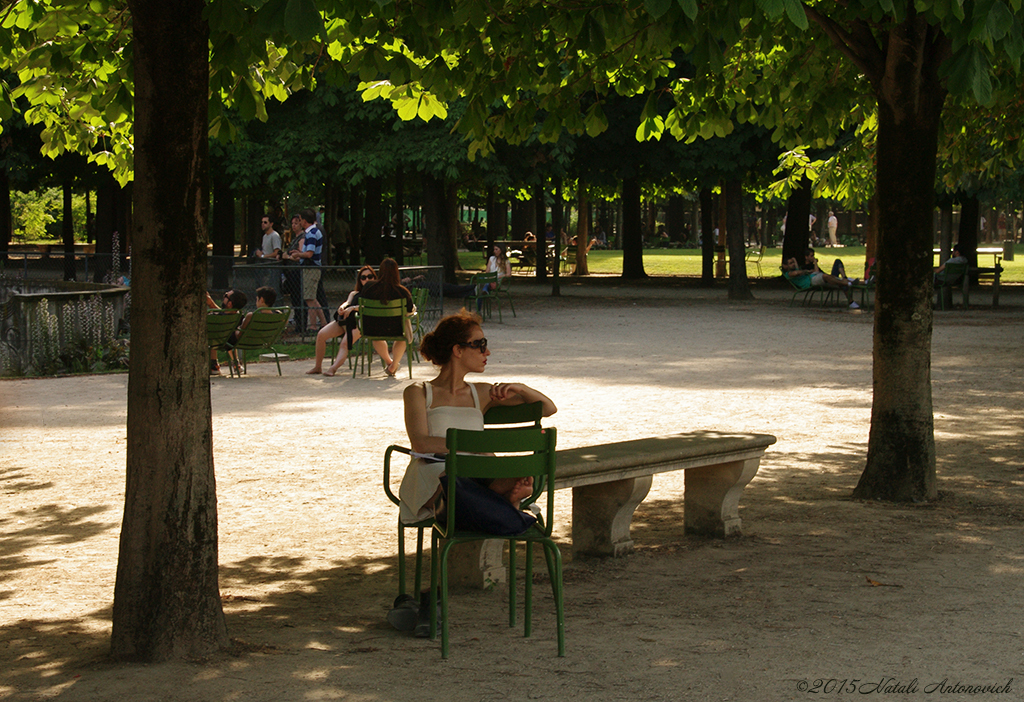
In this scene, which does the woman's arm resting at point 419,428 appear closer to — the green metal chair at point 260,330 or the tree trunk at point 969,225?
the green metal chair at point 260,330

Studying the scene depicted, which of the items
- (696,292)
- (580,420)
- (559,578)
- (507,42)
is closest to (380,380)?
(580,420)

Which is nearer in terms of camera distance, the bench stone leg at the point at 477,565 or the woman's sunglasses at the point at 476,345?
the woman's sunglasses at the point at 476,345

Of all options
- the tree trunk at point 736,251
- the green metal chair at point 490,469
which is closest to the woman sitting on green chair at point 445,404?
the green metal chair at point 490,469

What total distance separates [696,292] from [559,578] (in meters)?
→ 27.0

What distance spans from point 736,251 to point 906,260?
20840 millimetres

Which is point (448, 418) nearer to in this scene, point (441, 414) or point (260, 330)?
point (441, 414)

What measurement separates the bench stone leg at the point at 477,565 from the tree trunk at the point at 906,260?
314 cm

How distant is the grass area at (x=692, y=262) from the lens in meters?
43.5

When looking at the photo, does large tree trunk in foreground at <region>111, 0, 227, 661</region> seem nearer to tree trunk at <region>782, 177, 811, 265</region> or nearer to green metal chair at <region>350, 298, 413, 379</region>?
green metal chair at <region>350, 298, 413, 379</region>

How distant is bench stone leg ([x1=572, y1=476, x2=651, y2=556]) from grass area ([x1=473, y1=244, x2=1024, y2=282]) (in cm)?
3474

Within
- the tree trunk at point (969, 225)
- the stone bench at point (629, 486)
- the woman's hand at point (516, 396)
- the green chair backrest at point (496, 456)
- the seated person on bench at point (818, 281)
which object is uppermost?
the tree trunk at point (969, 225)

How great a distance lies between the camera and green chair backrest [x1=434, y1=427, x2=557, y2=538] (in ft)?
16.1

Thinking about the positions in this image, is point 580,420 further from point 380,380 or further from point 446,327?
point 446,327

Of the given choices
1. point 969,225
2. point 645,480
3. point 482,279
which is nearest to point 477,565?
point 645,480
